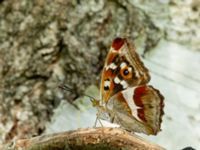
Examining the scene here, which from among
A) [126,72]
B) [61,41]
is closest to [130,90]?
[126,72]

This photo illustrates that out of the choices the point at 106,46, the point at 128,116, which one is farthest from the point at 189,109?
the point at 106,46

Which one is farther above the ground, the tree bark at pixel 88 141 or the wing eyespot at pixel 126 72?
the wing eyespot at pixel 126 72

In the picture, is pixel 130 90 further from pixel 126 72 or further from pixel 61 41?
pixel 61 41

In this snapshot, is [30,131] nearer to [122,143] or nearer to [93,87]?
[93,87]

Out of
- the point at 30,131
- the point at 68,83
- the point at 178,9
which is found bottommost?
the point at 30,131

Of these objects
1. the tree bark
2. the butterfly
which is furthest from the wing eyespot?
the tree bark

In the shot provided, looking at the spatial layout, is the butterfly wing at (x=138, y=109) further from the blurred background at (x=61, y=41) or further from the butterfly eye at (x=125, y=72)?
the blurred background at (x=61, y=41)

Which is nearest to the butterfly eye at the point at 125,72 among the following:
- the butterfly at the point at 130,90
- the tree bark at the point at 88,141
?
the butterfly at the point at 130,90
